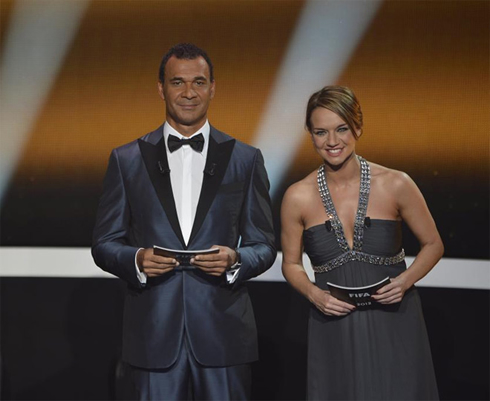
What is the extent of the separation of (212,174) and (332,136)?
0.52m

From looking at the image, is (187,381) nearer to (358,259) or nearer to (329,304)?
(329,304)

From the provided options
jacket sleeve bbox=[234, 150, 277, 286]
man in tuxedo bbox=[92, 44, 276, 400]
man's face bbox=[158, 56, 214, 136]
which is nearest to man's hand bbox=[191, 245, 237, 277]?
man in tuxedo bbox=[92, 44, 276, 400]

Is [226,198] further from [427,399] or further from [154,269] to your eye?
[427,399]

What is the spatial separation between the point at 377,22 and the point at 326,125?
1.34 metres

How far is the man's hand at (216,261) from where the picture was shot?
2.98m

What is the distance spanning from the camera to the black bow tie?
10.7 ft

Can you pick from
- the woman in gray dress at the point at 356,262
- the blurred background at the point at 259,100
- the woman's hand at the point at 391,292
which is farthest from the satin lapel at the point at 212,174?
the blurred background at the point at 259,100

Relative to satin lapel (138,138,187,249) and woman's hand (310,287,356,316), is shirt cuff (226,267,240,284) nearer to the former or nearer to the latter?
satin lapel (138,138,187,249)

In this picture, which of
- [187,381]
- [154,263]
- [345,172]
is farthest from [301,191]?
[187,381]

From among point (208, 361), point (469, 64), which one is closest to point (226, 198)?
point (208, 361)

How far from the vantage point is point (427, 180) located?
436 centimetres

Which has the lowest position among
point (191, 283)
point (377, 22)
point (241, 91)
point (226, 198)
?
point (191, 283)

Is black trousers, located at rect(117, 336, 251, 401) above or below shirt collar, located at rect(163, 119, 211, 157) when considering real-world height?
below

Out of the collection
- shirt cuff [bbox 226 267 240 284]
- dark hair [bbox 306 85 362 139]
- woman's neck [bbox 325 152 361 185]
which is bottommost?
shirt cuff [bbox 226 267 240 284]
